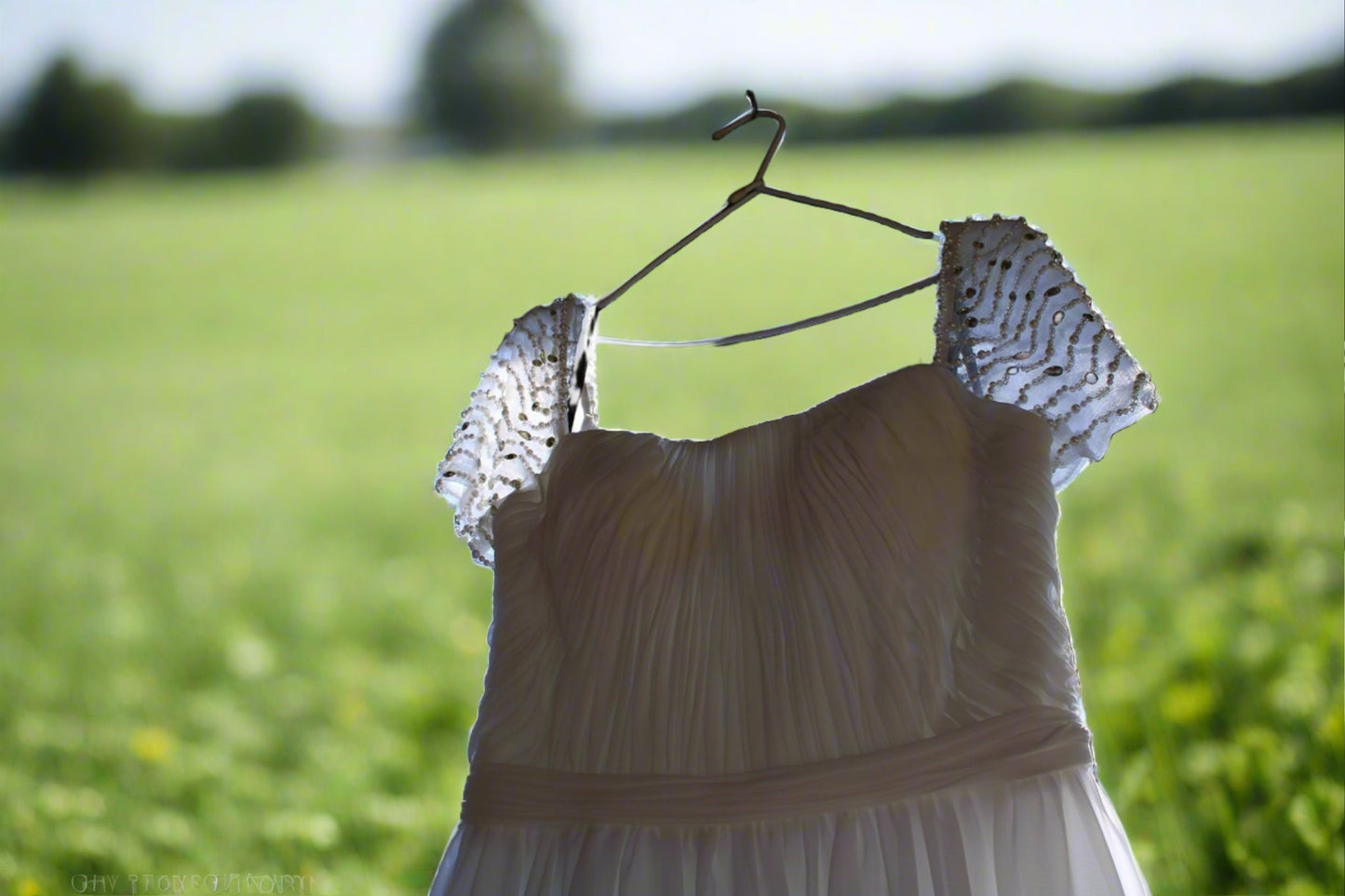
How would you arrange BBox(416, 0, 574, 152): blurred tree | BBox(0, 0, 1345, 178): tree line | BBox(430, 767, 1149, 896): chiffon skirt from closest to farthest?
BBox(430, 767, 1149, 896): chiffon skirt → BBox(0, 0, 1345, 178): tree line → BBox(416, 0, 574, 152): blurred tree

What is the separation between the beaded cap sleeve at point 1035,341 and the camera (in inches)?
25.7

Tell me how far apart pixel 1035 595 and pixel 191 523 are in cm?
217

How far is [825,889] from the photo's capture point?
0.59 metres

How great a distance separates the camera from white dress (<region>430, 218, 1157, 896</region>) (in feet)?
1.94

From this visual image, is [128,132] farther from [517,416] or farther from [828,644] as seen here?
[828,644]

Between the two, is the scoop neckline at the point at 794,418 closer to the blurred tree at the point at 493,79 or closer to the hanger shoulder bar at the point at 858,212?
the hanger shoulder bar at the point at 858,212

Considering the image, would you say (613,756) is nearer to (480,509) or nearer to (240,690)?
(480,509)

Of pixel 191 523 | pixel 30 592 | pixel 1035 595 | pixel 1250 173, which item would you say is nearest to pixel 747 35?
pixel 1250 173

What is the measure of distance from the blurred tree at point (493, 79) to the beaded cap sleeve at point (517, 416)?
Answer: 2310 millimetres

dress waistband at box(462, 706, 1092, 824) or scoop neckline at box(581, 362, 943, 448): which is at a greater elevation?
scoop neckline at box(581, 362, 943, 448)

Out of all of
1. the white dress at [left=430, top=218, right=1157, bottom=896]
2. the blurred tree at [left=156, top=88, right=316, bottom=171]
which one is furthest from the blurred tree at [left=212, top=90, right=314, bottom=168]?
the white dress at [left=430, top=218, right=1157, bottom=896]

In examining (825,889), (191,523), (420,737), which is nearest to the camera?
(825,889)

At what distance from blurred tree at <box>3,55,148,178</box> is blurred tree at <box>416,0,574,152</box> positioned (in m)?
0.80

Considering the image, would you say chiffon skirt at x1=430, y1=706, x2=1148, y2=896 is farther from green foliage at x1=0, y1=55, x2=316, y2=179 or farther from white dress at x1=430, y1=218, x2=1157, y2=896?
green foliage at x1=0, y1=55, x2=316, y2=179
